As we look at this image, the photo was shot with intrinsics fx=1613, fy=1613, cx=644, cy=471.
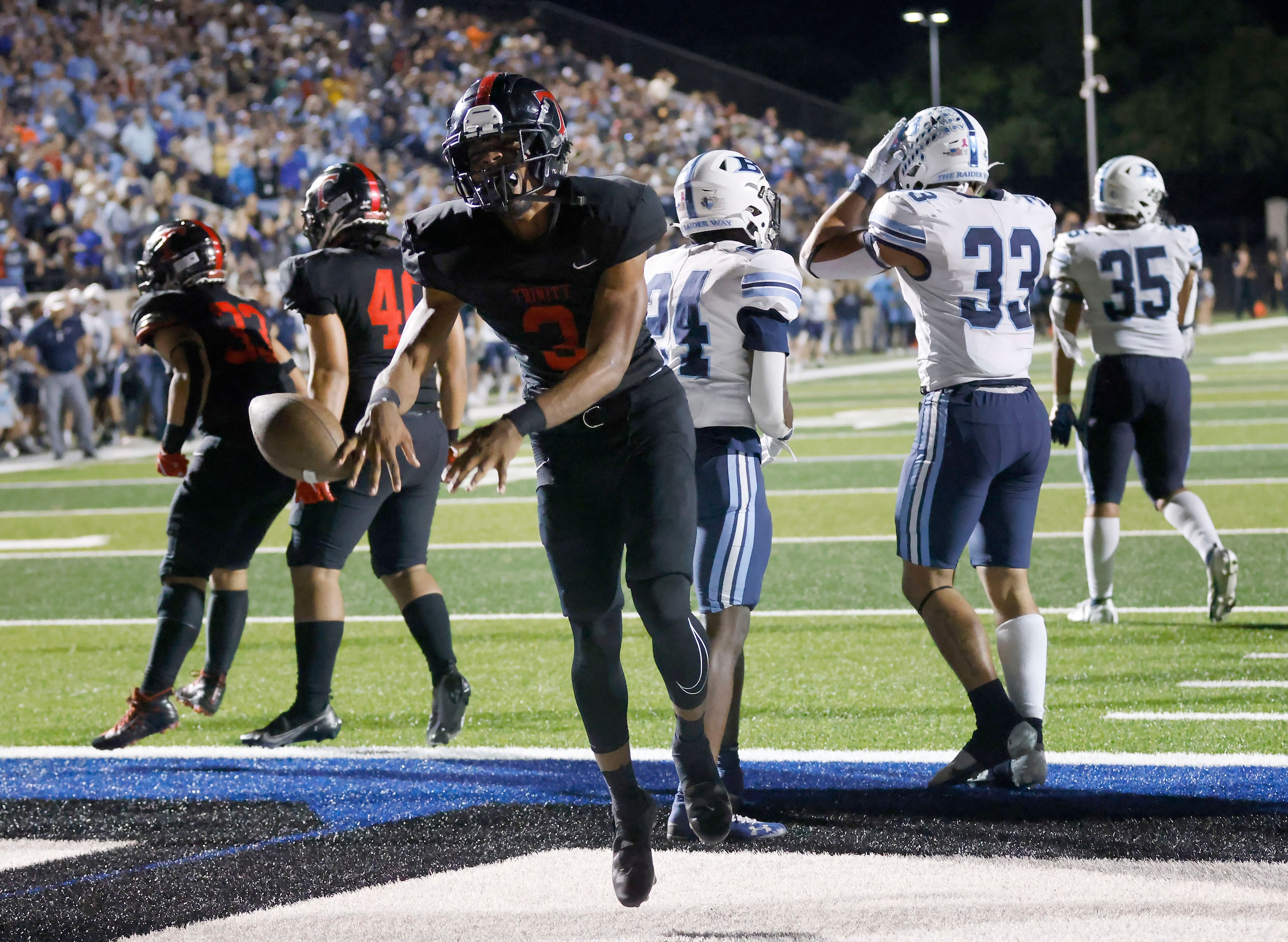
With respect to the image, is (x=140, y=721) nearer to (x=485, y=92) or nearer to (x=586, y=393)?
(x=586, y=393)

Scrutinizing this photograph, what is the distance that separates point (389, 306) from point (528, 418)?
1.96 metres

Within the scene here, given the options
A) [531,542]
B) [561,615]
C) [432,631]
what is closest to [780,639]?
[561,615]

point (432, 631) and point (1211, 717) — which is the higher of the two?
point (432, 631)

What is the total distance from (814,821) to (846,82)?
57852 millimetres

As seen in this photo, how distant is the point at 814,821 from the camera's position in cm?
399

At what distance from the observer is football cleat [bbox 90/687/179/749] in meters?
5.11

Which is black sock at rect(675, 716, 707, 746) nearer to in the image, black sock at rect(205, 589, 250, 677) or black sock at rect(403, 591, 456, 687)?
black sock at rect(403, 591, 456, 687)

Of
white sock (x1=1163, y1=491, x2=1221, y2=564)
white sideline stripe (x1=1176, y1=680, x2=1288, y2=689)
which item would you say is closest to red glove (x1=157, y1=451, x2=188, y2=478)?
white sideline stripe (x1=1176, y1=680, x2=1288, y2=689)

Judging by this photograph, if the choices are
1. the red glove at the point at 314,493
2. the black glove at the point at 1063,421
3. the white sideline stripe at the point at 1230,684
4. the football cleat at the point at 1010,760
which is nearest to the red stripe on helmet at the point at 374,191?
the red glove at the point at 314,493

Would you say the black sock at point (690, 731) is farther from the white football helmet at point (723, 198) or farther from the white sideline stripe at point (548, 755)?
the white football helmet at point (723, 198)

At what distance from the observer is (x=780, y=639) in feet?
21.7

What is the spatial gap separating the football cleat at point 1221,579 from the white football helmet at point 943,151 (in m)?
2.79

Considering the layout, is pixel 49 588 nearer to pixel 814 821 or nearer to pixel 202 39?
pixel 814 821

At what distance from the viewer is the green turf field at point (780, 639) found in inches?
203
